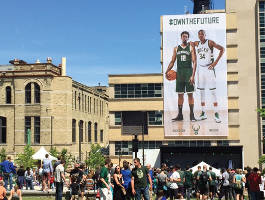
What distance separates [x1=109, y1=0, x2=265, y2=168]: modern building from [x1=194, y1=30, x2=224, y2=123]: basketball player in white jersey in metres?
2.23

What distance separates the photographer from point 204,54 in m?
65.9

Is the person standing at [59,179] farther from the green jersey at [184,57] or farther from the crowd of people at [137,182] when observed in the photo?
the green jersey at [184,57]

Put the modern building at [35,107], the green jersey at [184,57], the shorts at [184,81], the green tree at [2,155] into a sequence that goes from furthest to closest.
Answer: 1. the green jersey at [184,57]
2. the shorts at [184,81]
3. the modern building at [35,107]
4. the green tree at [2,155]

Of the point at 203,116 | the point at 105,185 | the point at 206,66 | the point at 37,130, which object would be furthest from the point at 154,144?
the point at 105,185

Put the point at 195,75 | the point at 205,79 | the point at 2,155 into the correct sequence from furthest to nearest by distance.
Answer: the point at 195,75 → the point at 205,79 → the point at 2,155

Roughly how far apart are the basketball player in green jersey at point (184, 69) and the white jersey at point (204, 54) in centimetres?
69

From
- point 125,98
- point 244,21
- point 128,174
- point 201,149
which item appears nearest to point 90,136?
point 125,98

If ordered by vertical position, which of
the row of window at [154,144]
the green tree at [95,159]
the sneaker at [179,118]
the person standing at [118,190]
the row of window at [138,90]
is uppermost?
the row of window at [138,90]

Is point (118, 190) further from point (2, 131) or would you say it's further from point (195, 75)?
point (195, 75)

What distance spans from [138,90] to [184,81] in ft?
21.0

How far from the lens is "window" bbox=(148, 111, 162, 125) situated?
6562 centimetres

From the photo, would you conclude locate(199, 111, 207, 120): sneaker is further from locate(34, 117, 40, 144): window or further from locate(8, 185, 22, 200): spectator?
locate(8, 185, 22, 200): spectator

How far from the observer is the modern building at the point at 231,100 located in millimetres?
65312

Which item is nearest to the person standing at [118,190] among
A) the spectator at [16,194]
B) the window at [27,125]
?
the spectator at [16,194]
